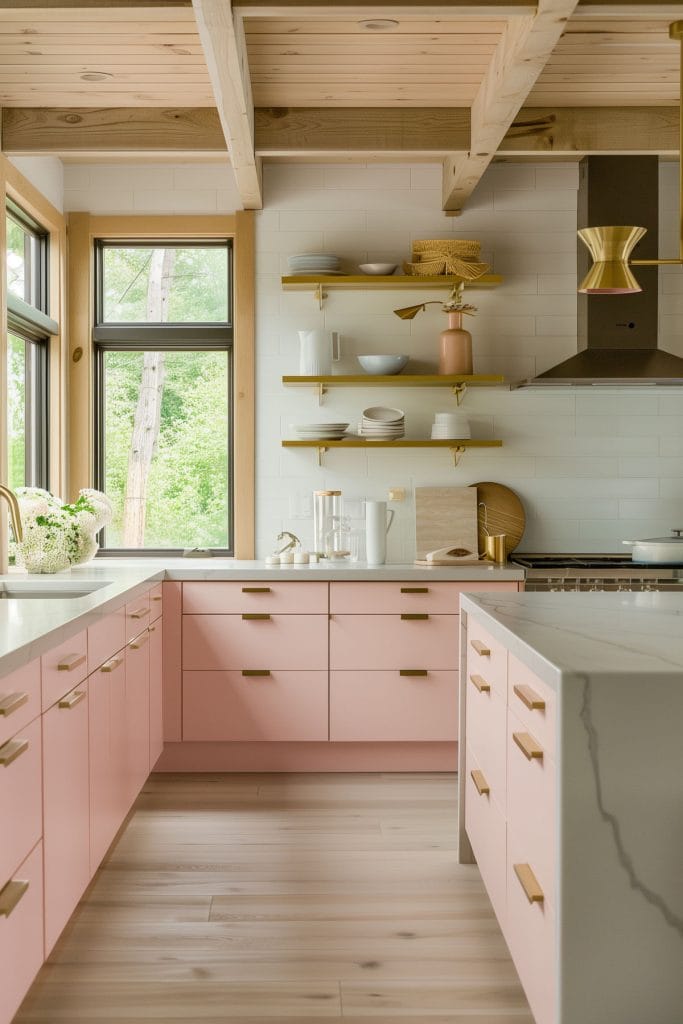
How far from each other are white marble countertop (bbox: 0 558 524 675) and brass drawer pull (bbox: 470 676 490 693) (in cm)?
108

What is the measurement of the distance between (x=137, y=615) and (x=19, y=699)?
1.47 metres

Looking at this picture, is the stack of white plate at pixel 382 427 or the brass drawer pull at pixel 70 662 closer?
the brass drawer pull at pixel 70 662

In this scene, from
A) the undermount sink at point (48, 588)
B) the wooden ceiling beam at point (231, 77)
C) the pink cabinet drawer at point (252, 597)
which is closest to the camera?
the wooden ceiling beam at point (231, 77)

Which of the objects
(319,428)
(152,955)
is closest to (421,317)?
(319,428)

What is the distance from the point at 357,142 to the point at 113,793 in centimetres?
264

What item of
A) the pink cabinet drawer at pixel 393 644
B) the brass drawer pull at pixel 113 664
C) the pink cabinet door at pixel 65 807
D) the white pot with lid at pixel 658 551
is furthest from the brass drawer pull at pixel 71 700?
the white pot with lid at pixel 658 551

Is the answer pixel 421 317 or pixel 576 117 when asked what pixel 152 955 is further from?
pixel 576 117

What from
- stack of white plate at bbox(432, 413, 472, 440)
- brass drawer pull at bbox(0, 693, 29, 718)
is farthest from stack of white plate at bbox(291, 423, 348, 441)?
brass drawer pull at bbox(0, 693, 29, 718)

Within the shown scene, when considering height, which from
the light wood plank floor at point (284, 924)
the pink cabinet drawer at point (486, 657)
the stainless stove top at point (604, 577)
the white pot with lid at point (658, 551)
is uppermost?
the white pot with lid at point (658, 551)

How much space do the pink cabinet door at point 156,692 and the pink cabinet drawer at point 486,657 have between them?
138 centimetres

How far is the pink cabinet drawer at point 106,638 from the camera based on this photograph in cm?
265

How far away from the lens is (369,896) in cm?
281

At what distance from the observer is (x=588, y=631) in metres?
2.08

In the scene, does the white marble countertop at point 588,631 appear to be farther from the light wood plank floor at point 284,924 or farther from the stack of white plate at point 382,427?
the stack of white plate at point 382,427
